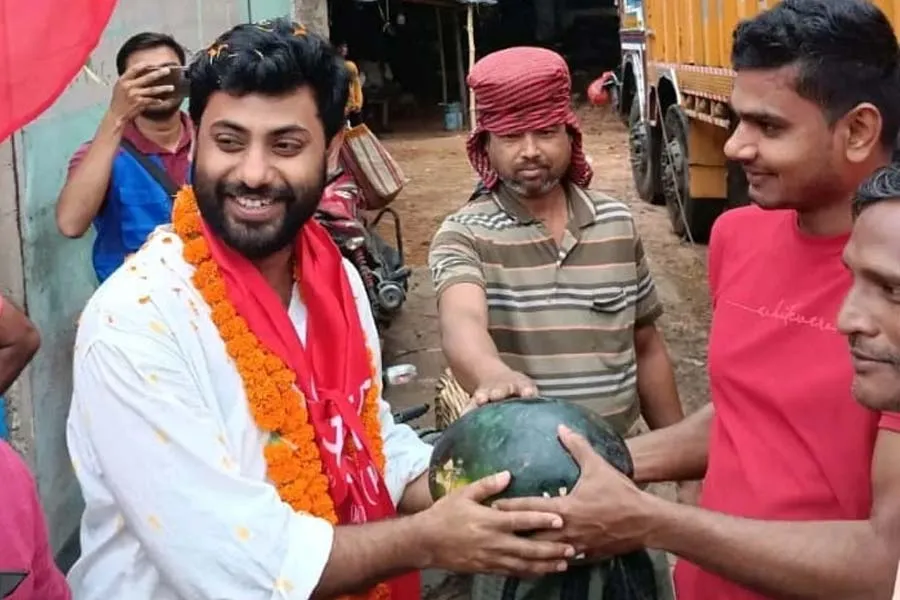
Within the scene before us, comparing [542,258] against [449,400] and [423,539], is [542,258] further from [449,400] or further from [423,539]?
[423,539]

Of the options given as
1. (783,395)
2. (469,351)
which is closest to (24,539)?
(469,351)

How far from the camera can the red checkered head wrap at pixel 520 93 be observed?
2.94 meters

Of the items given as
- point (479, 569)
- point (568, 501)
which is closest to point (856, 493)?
point (568, 501)

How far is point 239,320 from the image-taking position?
200 centimetres

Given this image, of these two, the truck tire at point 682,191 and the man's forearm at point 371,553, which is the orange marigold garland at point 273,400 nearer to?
the man's forearm at point 371,553

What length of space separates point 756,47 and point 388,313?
4.87 m

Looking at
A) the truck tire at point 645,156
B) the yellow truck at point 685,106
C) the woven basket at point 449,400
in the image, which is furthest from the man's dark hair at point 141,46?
the truck tire at point 645,156

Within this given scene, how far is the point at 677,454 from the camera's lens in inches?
97.2

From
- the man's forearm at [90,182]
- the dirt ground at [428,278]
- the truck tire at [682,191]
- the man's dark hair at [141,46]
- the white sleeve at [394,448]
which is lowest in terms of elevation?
the dirt ground at [428,278]

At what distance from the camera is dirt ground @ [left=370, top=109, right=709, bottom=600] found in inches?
268

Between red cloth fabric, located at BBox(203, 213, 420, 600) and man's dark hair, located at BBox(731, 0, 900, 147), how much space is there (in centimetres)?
95

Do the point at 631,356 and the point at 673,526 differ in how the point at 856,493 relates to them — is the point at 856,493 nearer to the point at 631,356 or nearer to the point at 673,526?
the point at 673,526

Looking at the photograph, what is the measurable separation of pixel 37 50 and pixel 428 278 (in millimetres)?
7799

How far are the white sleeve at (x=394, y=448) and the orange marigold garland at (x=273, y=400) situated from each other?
35 cm
